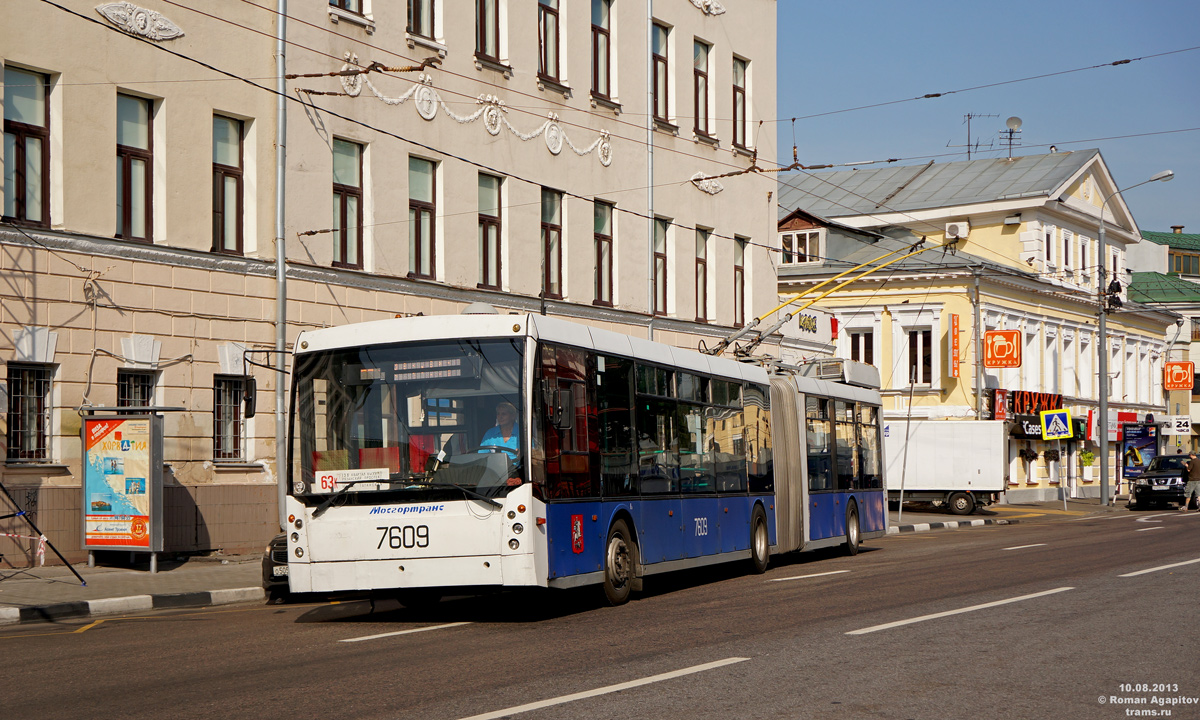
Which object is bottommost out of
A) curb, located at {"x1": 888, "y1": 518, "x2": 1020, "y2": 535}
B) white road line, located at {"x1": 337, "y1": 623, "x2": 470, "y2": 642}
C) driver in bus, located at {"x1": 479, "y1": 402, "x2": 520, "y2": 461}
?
curb, located at {"x1": 888, "y1": 518, "x2": 1020, "y2": 535}

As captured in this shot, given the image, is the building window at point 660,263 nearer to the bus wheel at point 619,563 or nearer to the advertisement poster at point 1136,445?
the bus wheel at point 619,563

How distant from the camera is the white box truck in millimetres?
39594

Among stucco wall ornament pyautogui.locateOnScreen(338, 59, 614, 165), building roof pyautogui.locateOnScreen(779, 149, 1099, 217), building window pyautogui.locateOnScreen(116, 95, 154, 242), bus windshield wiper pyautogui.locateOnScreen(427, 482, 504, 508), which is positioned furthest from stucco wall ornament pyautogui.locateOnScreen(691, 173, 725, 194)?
building roof pyautogui.locateOnScreen(779, 149, 1099, 217)

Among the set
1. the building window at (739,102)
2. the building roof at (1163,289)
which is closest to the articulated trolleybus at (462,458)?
the building window at (739,102)

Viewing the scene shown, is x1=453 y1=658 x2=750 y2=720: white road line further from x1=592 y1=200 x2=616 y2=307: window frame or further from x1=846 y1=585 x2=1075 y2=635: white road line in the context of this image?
x1=592 y1=200 x2=616 y2=307: window frame

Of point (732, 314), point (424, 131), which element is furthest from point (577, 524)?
point (732, 314)

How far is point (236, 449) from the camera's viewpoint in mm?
21594

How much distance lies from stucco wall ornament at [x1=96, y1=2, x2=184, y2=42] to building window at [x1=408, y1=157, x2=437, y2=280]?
5.66 metres

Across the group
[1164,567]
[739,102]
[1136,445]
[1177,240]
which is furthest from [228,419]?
[1177,240]

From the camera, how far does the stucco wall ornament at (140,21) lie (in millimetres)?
19516

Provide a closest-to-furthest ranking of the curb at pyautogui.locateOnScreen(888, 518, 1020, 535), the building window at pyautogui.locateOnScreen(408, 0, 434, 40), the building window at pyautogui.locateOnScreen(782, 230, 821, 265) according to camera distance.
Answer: the building window at pyautogui.locateOnScreen(408, 0, 434, 40) → the curb at pyautogui.locateOnScreen(888, 518, 1020, 535) → the building window at pyautogui.locateOnScreen(782, 230, 821, 265)

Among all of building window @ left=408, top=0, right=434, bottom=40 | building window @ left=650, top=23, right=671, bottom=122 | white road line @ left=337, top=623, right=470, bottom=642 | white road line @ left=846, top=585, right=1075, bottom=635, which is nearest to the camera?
white road line @ left=846, top=585, right=1075, bottom=635

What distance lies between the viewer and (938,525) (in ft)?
115

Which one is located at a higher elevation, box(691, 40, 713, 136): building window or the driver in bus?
box(691, 40, 713, 136): building window
